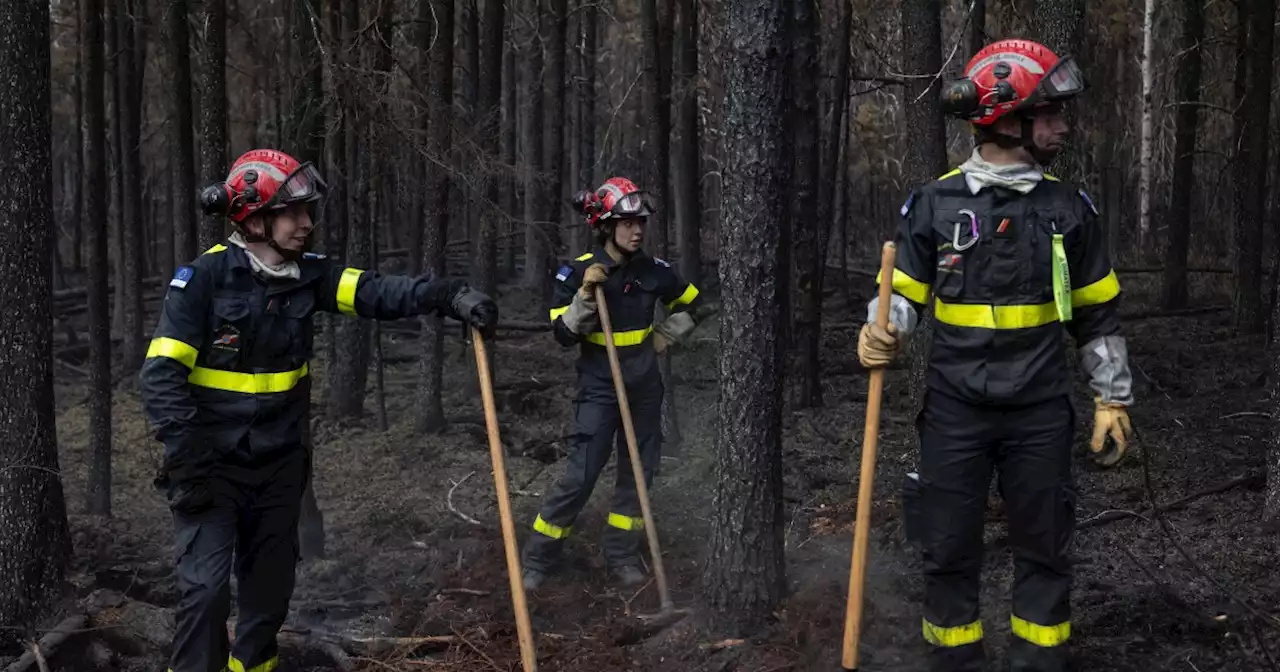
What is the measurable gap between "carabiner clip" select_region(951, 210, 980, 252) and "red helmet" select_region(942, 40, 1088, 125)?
0.35 m

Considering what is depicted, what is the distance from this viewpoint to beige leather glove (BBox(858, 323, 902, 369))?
421 cm

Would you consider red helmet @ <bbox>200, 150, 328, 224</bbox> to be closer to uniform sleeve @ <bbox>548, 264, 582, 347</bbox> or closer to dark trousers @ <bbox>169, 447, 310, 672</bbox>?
dark trousers @ <bbox>169, 447, 310, 672</bbox>

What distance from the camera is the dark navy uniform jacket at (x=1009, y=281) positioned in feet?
13.9

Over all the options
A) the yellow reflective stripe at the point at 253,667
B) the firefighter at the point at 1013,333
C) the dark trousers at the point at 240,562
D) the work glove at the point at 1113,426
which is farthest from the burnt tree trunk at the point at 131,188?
the work glove at the point at 1113,426

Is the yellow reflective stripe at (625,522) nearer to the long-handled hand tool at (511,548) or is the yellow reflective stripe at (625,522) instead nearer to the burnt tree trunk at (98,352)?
the long-handled hand tool at (511,548)

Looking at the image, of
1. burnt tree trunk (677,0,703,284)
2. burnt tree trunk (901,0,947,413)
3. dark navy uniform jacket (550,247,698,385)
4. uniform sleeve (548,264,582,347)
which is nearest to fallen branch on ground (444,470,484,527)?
dark navy uniform jacket (550,247,698,385)

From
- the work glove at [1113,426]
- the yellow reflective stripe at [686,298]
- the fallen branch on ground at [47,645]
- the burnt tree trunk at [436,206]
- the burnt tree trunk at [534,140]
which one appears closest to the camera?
the work glove at [1113,426]

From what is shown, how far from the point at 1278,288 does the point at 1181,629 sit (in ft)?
8.92

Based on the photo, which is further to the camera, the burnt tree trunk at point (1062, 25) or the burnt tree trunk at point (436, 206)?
the burnt tree trunk at point (436, 206)

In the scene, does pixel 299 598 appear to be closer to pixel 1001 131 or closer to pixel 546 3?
pixel 1001 131

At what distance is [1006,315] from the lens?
167 inches

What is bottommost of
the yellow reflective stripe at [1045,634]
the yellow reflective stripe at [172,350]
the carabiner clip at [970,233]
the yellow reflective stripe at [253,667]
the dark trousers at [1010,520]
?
the yellow reflective stripe at [253,667]

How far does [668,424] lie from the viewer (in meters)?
10.2

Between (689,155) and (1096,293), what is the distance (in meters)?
11.2
